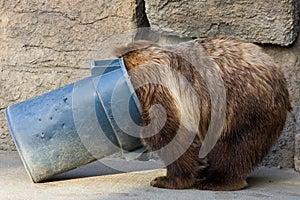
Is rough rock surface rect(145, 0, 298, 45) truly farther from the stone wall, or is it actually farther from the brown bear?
the brown bear

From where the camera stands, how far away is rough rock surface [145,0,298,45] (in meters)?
4.40

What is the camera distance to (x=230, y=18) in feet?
14.7

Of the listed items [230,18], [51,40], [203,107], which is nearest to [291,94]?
[230,18]

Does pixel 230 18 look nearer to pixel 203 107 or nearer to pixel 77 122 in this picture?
pixel 203 107

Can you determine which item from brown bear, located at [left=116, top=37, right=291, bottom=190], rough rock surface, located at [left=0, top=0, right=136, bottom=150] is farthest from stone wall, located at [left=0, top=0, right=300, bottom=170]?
brown bear, located at [left=116, top=37, right=291, bottom=190]

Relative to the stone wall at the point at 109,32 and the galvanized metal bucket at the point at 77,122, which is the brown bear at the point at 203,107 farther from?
the stone wall at the point at 109,32

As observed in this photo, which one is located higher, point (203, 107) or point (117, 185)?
point (203, 107)

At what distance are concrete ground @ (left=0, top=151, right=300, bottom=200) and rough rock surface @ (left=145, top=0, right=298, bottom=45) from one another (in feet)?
2.50

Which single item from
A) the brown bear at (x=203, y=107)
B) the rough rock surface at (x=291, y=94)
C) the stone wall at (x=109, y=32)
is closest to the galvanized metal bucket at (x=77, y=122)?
the brown bear at (x=203, y=107)

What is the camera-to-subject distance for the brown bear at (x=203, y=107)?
3.84m

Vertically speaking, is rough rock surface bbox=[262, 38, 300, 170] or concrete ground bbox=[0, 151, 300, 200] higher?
rough rock surface bbox=[262, 38, 300, 170]

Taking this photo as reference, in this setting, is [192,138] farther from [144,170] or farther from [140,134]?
[144,170]

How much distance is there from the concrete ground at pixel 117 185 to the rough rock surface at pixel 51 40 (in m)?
0.48

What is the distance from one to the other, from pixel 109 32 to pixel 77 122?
0.89 m
